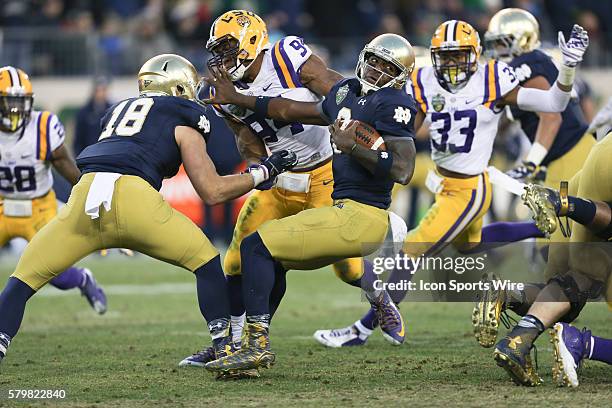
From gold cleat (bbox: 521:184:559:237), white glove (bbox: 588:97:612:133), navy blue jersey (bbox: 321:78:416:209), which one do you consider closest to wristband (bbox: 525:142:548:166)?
white glove (bbox: 588:97:612:133)

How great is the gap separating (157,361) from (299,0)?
10.8 m

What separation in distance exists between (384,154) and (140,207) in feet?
3.89

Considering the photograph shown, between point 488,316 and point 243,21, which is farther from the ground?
point 243,21

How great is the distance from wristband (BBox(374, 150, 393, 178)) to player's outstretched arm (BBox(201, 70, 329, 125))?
61 cm

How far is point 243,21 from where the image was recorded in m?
5.95

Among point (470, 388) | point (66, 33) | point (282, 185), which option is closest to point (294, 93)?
point (282, 185)

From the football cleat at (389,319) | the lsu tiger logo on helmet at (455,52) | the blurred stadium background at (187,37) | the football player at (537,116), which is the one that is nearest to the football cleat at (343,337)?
the football cleat at (389,319)

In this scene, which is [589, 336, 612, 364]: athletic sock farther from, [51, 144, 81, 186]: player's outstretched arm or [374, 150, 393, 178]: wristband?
[51, 144, 81, 186]: player's outstretched arm

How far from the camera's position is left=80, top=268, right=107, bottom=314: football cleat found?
25.9ft

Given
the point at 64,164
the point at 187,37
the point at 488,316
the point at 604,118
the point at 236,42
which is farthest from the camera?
the point at 187,37

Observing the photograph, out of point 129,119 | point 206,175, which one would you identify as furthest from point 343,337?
point 129,119

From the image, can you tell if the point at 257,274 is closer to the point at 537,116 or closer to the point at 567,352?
the point at 567,352

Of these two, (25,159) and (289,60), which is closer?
(289,60)

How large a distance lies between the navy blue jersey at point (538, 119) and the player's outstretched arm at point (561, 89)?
0.85 meters
